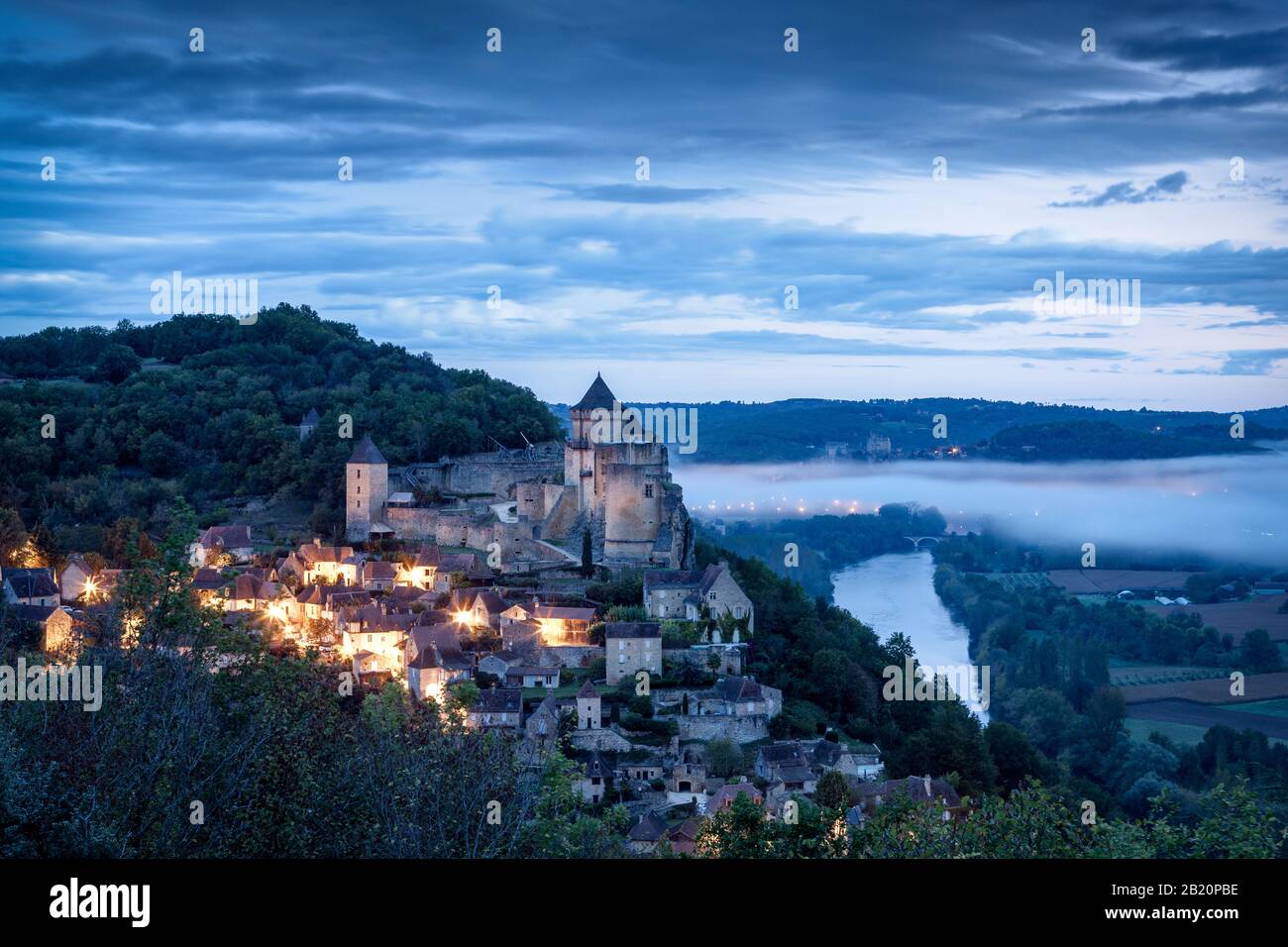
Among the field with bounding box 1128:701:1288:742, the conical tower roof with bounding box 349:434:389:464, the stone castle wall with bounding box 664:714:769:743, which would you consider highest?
the conical tower roof with bounding box 349:434:389:464

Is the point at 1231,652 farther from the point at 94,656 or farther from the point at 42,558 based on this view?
the point at 94,656

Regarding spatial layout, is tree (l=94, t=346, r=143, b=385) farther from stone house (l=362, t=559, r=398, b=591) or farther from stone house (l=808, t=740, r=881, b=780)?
stone house (l=808, t=740, r=881, b=780)

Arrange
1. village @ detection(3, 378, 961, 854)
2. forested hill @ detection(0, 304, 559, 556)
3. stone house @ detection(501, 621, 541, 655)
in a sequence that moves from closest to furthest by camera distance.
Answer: village @ detection(3, 378, 961, 854) → stone house @ detection(501, 621, 541, 655) → forested hill @ detection(0, 304, 559, 556)

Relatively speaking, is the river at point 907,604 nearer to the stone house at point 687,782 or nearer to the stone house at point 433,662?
the stone house at point 433,662

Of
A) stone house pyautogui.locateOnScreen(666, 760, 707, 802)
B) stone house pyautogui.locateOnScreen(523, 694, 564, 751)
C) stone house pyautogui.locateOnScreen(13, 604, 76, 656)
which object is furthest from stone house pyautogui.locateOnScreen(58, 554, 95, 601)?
stone house pyautogui.locateOnScreen(666, 760, 707, 802)

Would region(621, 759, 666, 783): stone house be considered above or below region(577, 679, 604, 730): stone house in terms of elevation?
below

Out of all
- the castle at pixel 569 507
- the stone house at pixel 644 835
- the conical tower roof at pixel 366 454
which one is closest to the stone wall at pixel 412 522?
the castle at pixel 569 507

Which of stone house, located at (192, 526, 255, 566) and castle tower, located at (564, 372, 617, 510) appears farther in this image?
castle tower, located at (564, 372, 617, 510)

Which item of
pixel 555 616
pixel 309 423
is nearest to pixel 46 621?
pixel 555 616
